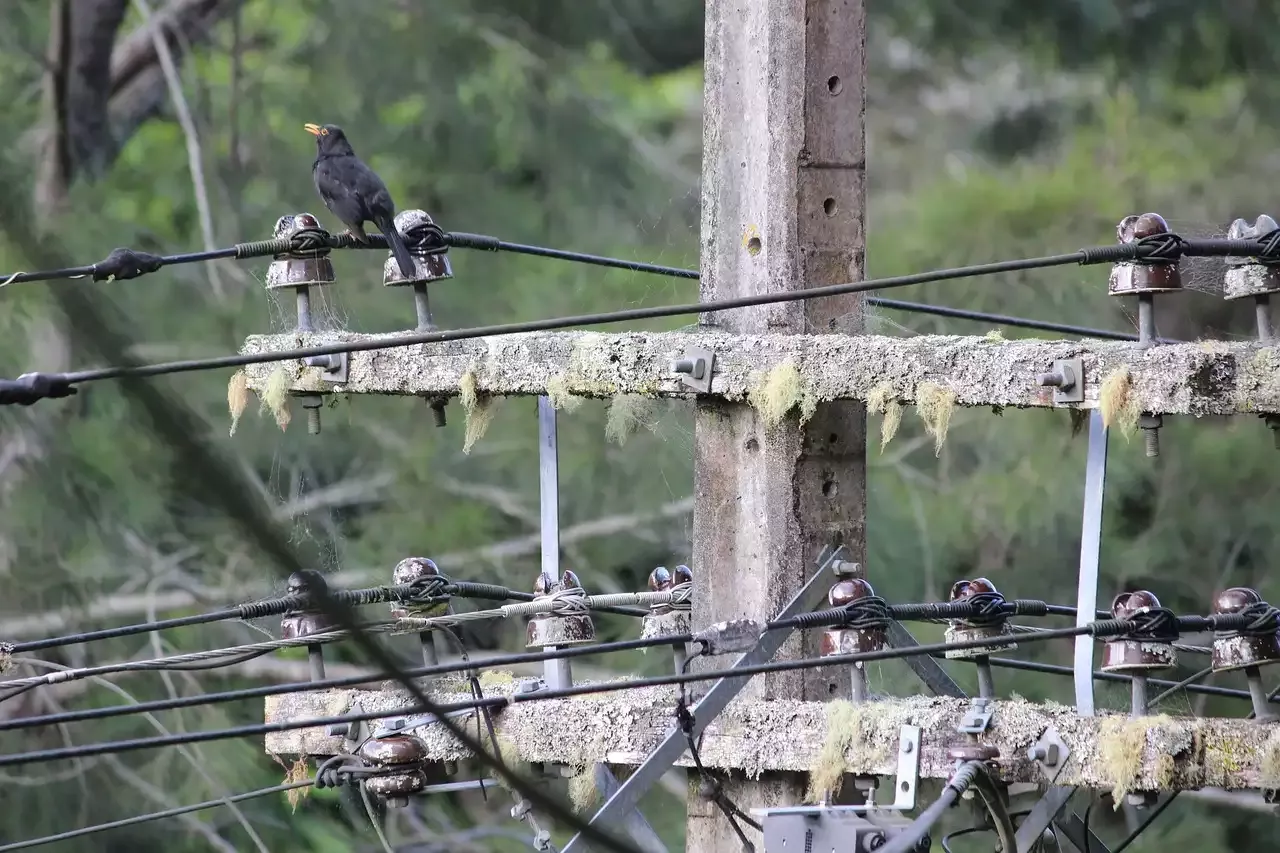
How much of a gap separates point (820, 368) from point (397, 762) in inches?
68.4

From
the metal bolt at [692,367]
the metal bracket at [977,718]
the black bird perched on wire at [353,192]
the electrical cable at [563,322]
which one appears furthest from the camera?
the black bird perched on wire at [353,192]

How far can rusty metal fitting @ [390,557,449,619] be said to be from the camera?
22.0ft

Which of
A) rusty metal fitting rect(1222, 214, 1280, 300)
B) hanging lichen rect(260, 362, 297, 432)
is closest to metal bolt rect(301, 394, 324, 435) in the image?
hanging lichen rect(260, 362, 297, 432)

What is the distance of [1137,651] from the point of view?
17.6 feet

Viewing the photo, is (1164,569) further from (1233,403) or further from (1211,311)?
(1233,403)

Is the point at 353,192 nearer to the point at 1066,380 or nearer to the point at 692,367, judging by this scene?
the point at 692,367

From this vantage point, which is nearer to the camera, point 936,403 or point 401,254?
→ point 936,403

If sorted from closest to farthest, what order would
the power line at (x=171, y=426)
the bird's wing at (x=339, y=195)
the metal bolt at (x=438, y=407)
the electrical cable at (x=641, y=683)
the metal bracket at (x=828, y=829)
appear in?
the power line at (x=171, y=426), the electrical cable at (x=641, y=683), the metal bracket at (x=828, y=829), the metal bolt at (x=438, y=407), the bird's wing at (x=339, y=195)

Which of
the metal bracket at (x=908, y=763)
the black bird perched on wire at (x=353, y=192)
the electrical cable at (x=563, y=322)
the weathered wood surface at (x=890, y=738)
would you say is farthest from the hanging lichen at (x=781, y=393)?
the black bird perched on wire at (x=353, y=192)

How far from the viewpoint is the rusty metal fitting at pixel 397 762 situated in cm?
633

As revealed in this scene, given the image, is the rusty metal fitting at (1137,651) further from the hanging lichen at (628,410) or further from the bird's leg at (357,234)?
the bird's leg at (357,234)

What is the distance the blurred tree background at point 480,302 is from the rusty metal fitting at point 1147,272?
368 inches

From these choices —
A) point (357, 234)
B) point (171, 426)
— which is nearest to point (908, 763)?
point (357, 234)

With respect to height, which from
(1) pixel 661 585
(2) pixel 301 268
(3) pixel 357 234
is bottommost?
(1) pixel 661 585
